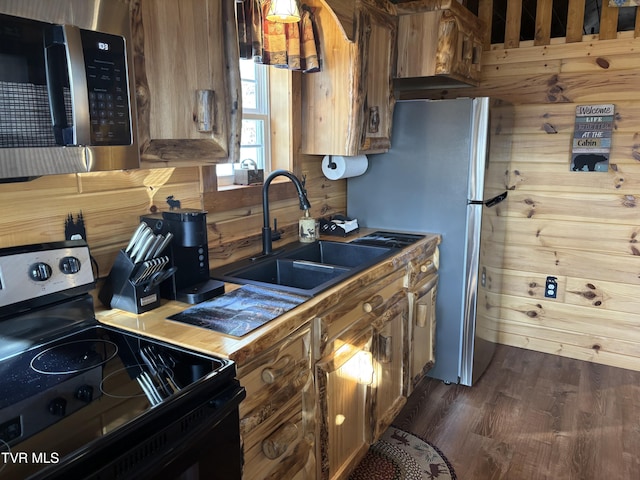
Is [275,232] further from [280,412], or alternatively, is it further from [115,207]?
[280,412]

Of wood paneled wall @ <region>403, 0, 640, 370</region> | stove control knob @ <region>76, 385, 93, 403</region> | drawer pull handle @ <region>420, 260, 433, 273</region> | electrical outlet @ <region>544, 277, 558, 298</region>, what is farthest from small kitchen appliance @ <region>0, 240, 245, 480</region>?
electrical outlet @ <region>544, 277, 558, 298</region>

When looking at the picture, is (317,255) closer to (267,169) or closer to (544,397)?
(267,169)

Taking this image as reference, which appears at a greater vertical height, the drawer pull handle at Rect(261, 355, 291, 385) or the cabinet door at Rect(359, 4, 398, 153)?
the cabinet door at Rect(359, 4, 398, 153)

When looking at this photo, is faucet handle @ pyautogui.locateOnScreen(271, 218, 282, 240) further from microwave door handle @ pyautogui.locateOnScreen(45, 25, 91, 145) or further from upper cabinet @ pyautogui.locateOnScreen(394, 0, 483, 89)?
microwave door handle @ pyautogui.locateOnScreen(45, 25, 91, 145)

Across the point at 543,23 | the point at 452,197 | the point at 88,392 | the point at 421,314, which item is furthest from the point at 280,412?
the point at 543,23

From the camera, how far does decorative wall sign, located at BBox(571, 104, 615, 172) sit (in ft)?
9.51

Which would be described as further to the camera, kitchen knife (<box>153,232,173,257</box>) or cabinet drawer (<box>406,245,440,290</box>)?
cabinet drawer (<box>406,245,440,290</box>)

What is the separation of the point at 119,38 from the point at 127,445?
2.91ft

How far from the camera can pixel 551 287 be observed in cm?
323

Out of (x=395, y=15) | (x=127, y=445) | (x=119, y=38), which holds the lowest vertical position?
(x=127, y=445)

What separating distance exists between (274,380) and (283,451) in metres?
0.24

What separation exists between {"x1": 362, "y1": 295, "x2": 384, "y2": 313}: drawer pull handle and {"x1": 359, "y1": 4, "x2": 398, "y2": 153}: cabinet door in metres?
0.76

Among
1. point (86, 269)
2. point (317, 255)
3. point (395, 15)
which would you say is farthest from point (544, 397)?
point (86, 269)

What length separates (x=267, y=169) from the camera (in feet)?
7.89
